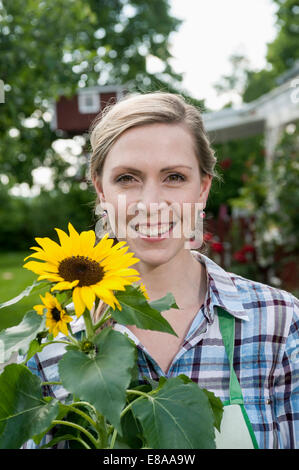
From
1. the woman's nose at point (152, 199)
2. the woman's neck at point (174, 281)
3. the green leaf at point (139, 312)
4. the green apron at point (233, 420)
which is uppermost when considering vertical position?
the woman's nose at point (152, 199)

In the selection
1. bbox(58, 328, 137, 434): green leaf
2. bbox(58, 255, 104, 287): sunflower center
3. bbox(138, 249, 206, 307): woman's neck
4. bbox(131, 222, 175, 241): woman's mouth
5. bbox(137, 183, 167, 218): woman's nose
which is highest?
bbox(137, 183, 167, 218): woman's nose

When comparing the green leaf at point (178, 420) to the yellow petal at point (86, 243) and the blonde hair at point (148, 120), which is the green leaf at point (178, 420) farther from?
the blonde hair at point (148, 120)

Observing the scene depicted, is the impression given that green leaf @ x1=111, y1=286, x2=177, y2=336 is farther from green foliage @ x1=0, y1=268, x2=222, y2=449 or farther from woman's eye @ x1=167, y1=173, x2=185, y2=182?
woman's eye @ x1=167, y1=173, x2=185, y2=182

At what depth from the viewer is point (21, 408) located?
850mm

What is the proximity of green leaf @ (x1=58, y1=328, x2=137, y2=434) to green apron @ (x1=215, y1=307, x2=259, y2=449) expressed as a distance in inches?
23.5

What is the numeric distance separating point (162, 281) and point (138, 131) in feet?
1.60

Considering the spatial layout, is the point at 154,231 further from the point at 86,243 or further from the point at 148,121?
the point at 86,243

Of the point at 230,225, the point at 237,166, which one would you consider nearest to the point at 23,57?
the point at 230,225

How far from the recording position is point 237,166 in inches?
846

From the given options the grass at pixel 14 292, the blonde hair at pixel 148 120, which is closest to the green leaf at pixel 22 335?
the blonde hair at pixel 148 120

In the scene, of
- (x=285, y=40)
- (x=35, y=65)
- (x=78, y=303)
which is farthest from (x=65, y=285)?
(x=285, y=40)

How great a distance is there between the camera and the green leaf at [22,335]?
81 centimetres

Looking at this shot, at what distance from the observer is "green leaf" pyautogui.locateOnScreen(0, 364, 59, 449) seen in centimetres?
81

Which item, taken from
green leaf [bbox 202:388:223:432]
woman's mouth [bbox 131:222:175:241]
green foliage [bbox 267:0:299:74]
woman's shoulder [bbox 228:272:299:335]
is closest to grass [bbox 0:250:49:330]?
woman's shoulder [bbox 228:272:299:335]
